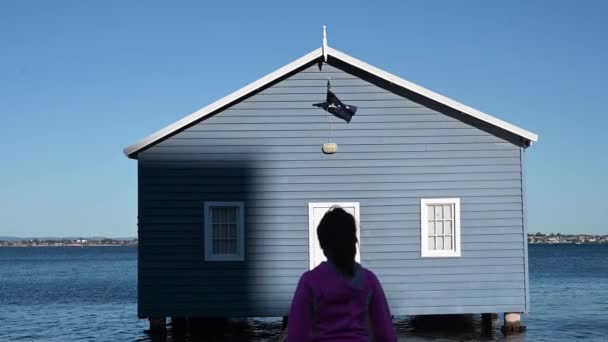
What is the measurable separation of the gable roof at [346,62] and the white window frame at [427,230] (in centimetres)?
172

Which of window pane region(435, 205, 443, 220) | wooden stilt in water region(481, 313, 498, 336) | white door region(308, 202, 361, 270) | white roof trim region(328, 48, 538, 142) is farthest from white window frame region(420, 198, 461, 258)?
wooden stilt in water region(481, 313, 498, 336)

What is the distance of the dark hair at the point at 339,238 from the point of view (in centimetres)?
395

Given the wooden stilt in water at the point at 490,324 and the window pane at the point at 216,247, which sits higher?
the window pane at the point at 216,247

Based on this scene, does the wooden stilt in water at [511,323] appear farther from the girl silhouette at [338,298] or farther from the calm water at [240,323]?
the girl silhouette at [338,298]

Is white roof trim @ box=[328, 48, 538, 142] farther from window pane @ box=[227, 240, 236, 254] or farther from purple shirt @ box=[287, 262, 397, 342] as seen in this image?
purple shirt @ box=[287, 262, 397, 342]

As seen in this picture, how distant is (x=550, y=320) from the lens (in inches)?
925

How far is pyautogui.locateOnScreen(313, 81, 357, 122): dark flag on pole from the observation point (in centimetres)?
1569

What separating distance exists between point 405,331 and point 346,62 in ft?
20.5

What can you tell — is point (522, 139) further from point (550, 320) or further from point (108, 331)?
point (108, 331)

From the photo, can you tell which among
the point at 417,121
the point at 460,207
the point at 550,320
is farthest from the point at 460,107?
the point at 550,320

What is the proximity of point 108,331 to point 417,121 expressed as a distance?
11.2 metres

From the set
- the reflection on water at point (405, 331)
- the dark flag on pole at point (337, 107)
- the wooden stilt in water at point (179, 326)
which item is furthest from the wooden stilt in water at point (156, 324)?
the dark flag on pole at point (337, 107)

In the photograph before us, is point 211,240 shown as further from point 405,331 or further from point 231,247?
point 405,331

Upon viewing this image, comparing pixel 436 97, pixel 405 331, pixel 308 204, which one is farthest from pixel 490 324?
pixel 436 97
